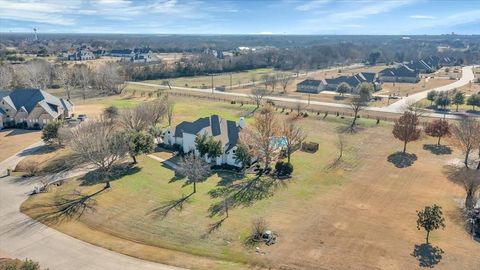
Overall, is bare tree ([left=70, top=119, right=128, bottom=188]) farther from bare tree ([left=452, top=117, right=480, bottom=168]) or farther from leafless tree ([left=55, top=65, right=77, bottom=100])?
leafless tree ([left=55, top=65, right=77, bottom=100])

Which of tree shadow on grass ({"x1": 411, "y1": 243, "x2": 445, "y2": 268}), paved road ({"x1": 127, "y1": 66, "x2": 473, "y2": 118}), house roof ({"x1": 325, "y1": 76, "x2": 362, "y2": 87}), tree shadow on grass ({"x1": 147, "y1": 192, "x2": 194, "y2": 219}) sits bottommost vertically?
tree shadow on grass ({"x1": 411, "y1": 243, "x2": 445, "y2": 268})

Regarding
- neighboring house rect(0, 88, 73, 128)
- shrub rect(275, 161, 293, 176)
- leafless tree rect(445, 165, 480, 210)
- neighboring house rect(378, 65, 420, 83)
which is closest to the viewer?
leafless tree rect(445, 165, 480, 210)

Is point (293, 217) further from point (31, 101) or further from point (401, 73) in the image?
point (401, 73)

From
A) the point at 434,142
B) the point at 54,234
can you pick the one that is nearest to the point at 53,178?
the point at 54,234

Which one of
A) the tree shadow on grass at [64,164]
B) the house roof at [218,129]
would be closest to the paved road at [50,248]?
the tree shadow on grass at [64,164]

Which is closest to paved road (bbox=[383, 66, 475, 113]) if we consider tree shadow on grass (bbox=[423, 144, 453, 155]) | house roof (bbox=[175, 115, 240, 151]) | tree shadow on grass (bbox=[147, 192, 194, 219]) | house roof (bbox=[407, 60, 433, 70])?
house roof (bbox=[407, 60, 433, 70])

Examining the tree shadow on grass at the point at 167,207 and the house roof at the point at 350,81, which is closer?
the tree shadow on grass at the point at 167,207

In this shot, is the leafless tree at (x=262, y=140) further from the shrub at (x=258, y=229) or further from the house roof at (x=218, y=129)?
the shrub at (x=258, y=229)

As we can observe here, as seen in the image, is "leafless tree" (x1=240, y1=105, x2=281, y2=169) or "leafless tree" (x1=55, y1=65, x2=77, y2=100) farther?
"leafless tree" (x1=55, y1=65, x2=77, y2=100)
